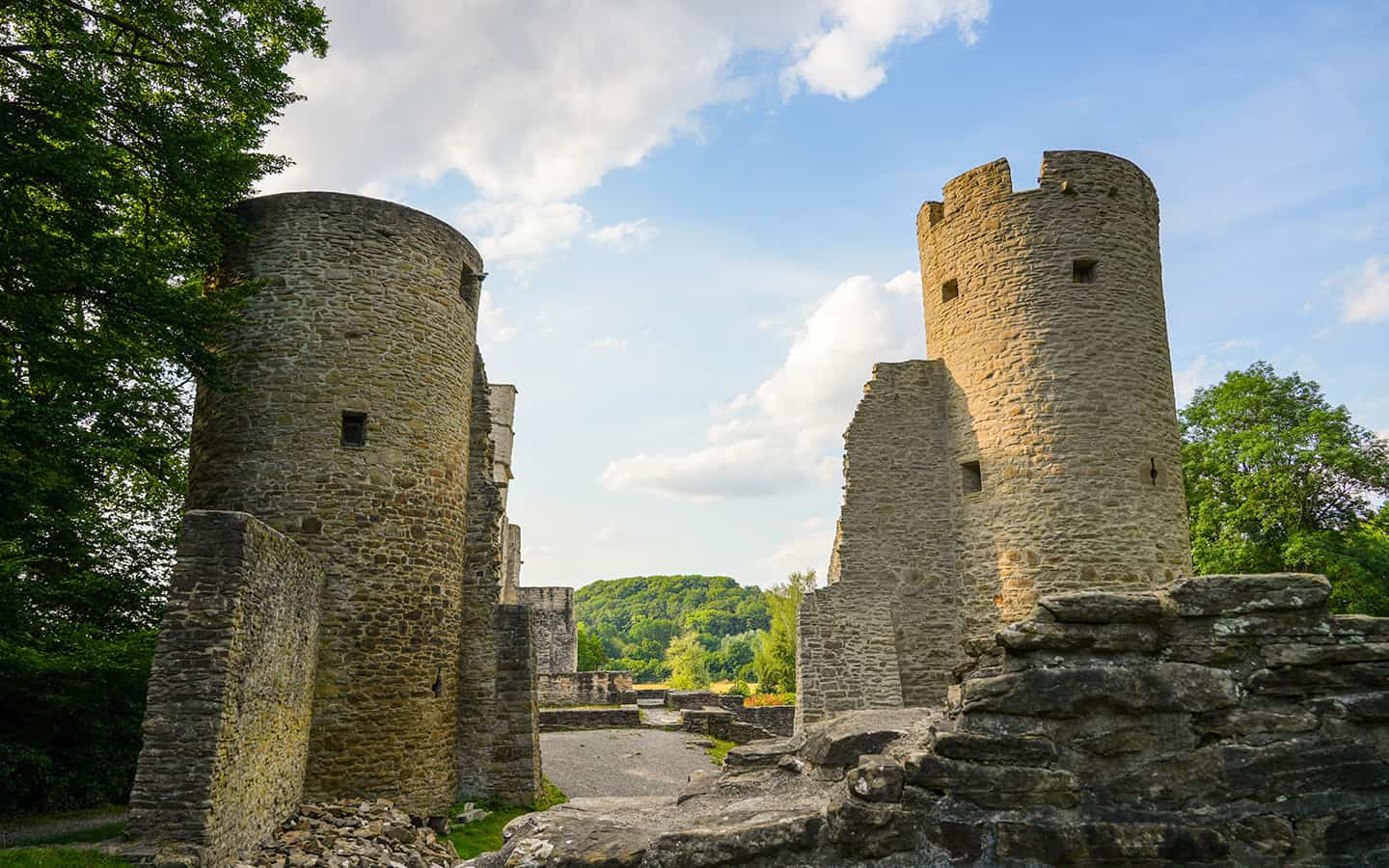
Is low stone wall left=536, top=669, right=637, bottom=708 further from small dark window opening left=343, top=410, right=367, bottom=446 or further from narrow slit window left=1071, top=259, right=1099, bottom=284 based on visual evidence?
narrow slit window left=1071, top=259, right=1099, bottom=284

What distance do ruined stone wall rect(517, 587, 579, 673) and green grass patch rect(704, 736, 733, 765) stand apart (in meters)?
14.6

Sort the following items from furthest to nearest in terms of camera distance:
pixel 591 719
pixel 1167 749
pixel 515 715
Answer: pixel 591 719 → pixel 515 715 → pixel 1167 749

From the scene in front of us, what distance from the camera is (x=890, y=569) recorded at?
15.5 m

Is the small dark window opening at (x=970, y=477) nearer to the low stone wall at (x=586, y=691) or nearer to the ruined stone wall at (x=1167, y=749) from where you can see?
the ruined stone wall at (x=1167, y=749)

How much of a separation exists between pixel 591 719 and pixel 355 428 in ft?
49.9

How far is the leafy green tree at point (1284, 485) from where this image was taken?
22.4m

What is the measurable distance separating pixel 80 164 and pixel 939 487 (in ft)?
45.7

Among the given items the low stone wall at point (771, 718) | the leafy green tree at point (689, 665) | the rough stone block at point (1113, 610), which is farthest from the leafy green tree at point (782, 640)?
the rough stone block at point (1113, 610)

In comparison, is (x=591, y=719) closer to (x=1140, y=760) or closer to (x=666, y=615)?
(x=1140, y=760)

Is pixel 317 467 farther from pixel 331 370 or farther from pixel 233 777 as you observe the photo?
pixel 233 777

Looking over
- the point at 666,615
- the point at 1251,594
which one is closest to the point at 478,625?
the point at 1251,594

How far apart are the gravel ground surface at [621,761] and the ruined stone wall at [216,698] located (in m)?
6.11

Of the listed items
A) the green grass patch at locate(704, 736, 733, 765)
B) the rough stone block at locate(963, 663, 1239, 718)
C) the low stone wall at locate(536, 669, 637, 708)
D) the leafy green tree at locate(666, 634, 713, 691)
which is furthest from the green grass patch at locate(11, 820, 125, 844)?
the leafy green tree at locate(666, 634, 713, 691)

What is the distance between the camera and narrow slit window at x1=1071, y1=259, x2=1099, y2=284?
1484 centimetres
